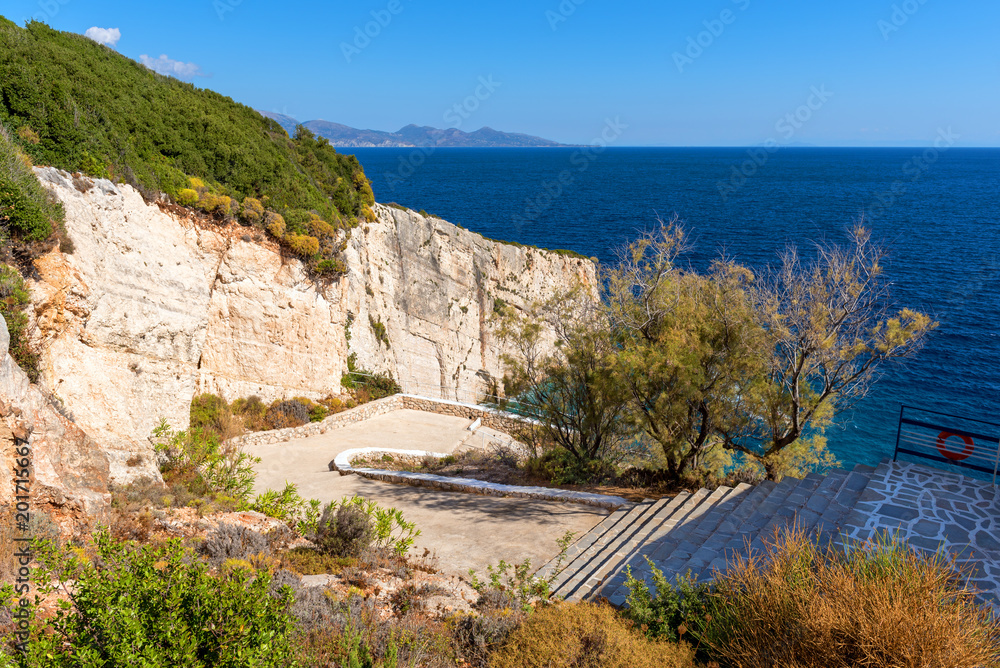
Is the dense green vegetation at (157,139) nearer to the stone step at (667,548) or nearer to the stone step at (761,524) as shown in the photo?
the stone step at (667,548)

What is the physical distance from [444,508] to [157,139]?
14897 millimetres

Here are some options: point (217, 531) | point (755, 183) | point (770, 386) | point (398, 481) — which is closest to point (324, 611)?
point (217, 531)

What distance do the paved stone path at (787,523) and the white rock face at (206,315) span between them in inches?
319

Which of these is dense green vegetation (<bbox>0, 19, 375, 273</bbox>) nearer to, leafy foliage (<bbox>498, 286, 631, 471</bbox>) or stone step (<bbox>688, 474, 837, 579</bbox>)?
leafy foliage (<bbox>498, 286, 631, 471</bbox>)

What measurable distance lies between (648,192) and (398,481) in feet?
307

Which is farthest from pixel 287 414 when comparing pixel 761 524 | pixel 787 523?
pixel 787 523

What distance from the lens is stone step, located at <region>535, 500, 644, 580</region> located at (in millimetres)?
7832

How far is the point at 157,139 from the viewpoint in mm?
17312

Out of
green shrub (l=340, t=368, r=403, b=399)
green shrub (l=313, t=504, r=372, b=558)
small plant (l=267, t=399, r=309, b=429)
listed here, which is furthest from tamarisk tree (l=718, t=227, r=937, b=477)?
green shrub (l=340, t=368, r=403, b=399)

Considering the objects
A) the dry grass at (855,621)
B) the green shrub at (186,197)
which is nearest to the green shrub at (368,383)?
the green shrub at (186,197)

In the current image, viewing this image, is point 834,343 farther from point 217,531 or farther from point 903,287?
point 903,287

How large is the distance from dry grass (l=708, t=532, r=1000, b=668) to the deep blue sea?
1477 cm

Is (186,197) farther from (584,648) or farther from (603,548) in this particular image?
(584,648)

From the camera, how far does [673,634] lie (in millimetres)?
5473
